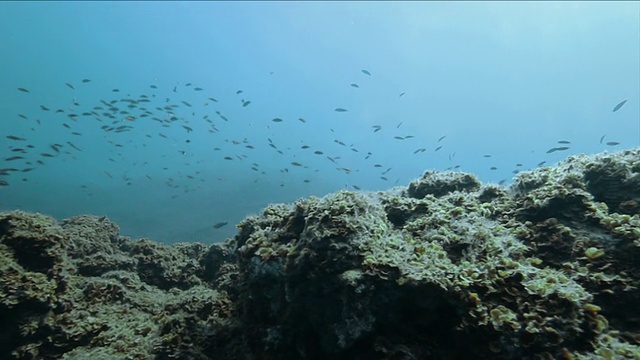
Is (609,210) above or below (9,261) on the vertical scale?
above

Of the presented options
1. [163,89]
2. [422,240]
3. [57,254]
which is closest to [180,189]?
[57,254]

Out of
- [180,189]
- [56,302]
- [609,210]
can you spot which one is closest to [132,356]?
[56,302]

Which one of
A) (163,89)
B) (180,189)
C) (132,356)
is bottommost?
(132,356)

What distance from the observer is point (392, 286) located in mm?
3643

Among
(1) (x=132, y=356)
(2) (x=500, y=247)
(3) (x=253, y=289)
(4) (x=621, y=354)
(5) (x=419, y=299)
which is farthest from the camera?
(1) (x=132, y=356)

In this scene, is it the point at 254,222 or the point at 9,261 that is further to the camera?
the point at 254,222

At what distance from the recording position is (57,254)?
19.6 ft

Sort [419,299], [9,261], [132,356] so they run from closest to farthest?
[419,299] < [132,356] < [9,261]

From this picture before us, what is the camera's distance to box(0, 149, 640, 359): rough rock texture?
3.45m

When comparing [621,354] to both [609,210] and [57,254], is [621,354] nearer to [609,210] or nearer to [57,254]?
[609,210]

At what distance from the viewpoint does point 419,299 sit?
3.63 meters

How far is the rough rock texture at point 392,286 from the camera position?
3.45 metres

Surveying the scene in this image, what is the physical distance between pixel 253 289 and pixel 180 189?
48602 mm

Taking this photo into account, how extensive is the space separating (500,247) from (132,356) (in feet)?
16.6
